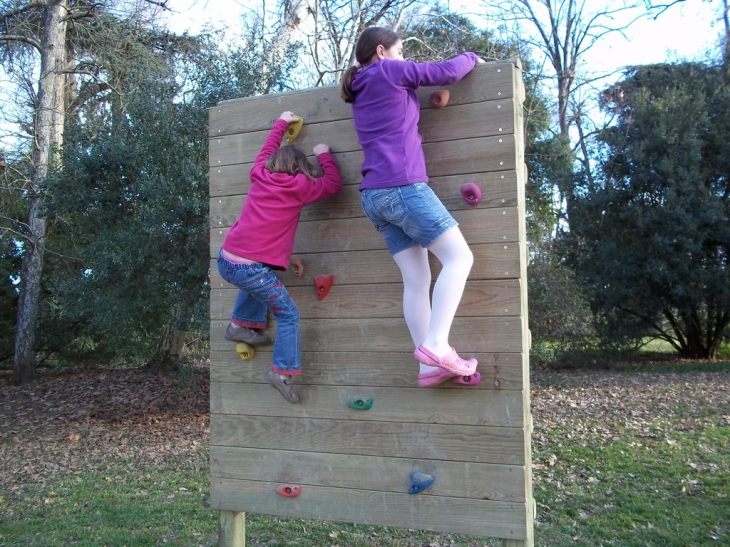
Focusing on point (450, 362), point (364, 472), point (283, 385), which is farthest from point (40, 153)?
point (450, 362)

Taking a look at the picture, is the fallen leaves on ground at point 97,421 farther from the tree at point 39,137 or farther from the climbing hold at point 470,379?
the climbing hold at point 470,379

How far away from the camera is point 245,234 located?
3326 mm

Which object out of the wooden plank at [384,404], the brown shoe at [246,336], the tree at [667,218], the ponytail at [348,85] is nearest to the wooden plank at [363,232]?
the brown shoe at [246,336]

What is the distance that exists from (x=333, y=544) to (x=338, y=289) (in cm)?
238

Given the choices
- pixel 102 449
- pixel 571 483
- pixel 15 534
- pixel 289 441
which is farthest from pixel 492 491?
pixel 102 449

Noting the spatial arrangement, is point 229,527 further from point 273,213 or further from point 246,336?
point 273,213

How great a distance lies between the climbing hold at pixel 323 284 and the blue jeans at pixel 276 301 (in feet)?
0.50

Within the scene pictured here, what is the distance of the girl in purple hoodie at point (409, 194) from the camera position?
296 centimetres

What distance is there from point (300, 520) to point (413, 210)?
340 centimetres

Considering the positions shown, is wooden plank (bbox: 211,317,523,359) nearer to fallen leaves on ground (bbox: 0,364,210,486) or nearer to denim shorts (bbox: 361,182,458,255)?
denim shorts (bbox: 361,182,458,255)

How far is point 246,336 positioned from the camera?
3.55 meters

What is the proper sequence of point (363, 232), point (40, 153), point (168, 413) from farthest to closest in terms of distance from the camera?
point (40, 153) → point (168, 413) → point (363, 232)

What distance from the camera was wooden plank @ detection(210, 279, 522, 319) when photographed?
310cm

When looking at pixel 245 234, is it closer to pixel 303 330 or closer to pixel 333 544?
pixel 303 330
